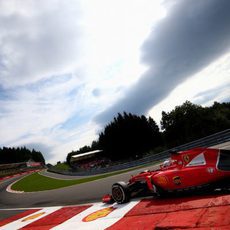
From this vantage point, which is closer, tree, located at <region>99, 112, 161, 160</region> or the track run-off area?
the track run-off area

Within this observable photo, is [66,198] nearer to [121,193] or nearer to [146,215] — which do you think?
[121,193]

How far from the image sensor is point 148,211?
716 centimetres

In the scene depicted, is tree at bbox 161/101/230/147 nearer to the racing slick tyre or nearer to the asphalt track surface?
the asphalt track surface

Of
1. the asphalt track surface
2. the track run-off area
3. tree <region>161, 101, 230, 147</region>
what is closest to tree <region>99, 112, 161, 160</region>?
tree <region>161, 101, 230, 147</region>

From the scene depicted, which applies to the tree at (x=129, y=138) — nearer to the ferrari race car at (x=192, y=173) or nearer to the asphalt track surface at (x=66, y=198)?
the asphalt track surface at (x=66, y=198)

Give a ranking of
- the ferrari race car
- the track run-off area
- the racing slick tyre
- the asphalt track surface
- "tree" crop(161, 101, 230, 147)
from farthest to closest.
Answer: "tree" crop(161, 101, 230, 147) → the asphalt track surface → the racing slick tyre → the ferrari race car → the track run-off area

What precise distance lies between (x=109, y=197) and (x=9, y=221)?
4386 mm

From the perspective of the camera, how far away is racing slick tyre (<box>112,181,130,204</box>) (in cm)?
882

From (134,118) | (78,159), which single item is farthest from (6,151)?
(134,118)

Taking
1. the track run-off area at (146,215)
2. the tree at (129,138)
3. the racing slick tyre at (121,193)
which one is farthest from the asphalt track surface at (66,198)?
the tree at (129,138)

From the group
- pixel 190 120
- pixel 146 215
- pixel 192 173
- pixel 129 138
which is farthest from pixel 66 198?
pixel 190 120

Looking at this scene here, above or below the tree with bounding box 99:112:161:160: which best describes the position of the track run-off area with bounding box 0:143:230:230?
below

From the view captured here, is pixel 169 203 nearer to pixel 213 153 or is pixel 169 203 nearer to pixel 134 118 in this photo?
pixel 213 153

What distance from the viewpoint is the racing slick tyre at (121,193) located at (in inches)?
347
